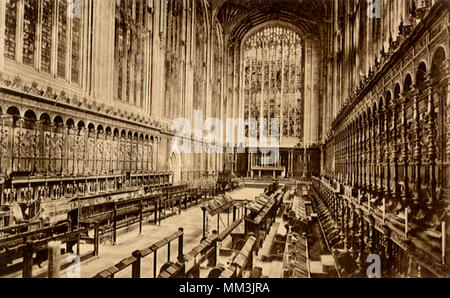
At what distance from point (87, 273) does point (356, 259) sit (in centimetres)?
428

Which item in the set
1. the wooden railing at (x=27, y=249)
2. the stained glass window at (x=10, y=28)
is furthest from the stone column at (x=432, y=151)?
the stained glass window at (x=10, y=28)

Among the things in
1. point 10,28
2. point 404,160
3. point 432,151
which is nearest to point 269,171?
point 10,28

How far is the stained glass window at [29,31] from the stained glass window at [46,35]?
365mm

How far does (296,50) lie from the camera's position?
33125 millimetres

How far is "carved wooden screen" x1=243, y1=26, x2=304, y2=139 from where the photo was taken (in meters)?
33.0

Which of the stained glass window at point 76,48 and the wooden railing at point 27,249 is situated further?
the stained glass window at point 76,48

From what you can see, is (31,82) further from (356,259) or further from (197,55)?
(197,55)

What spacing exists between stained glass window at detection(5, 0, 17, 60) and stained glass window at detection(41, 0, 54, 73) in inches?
45.2

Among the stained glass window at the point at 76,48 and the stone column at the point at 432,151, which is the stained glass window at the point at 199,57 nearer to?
the stained glass window at the point at 76,48

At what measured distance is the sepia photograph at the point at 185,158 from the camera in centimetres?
410

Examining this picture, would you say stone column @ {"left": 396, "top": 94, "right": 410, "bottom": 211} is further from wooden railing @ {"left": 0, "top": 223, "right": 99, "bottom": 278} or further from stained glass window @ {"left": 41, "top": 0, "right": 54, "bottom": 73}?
stained glass window @ {"left": 41, "top": 0, "right": 54, "bottom": 73}

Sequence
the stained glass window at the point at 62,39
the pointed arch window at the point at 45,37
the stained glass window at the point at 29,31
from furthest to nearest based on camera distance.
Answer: the stained glass window at the point at 62,39 < the stained glass window at the point at 29,31 < the pointed arch window at the point at 45,37

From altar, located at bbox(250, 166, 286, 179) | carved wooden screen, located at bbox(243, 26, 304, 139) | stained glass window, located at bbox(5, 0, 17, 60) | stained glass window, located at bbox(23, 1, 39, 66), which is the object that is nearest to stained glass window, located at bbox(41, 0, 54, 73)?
stained glass window, located at bbox(23, 1, 39, 66)
